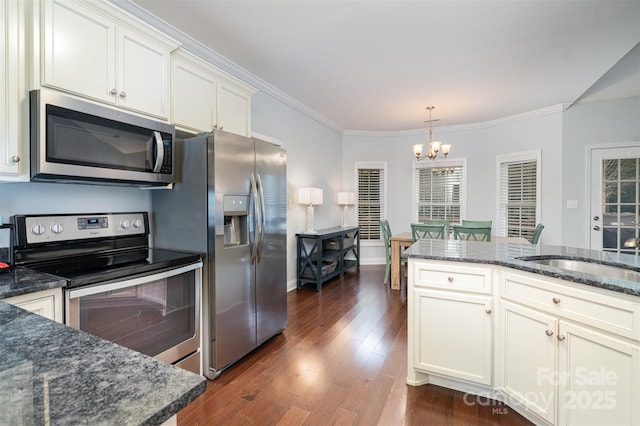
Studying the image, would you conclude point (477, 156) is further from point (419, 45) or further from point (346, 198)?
point (419, 45)

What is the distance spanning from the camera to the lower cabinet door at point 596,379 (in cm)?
Result: 128

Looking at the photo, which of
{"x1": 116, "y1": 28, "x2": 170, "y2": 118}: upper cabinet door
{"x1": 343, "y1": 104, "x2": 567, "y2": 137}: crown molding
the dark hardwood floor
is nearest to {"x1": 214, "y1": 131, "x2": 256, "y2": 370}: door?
the dark hardwood floor

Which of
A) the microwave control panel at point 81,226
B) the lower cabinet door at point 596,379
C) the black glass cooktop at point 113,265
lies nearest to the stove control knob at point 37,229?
the microwave control panel at point 81,226

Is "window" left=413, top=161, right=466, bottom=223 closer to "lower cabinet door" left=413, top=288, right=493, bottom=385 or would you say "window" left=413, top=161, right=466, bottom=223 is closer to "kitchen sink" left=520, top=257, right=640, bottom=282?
"kitchen sink" left=520, top=257, right=640, bottom=282

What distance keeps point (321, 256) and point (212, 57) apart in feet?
9.27

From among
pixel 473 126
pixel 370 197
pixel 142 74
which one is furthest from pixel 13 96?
pixel 473 126

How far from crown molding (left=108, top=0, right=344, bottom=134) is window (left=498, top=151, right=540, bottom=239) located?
3.47m

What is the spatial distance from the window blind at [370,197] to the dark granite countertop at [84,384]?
5623 millimetres

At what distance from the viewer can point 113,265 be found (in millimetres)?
1774

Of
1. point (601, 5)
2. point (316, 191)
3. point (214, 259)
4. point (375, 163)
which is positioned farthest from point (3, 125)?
point (375, 163)

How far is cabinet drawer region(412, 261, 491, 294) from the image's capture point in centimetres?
189

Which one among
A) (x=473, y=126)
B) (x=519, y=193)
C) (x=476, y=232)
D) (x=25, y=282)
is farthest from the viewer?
(x=473, y=126)

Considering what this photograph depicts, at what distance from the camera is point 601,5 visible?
2287mm

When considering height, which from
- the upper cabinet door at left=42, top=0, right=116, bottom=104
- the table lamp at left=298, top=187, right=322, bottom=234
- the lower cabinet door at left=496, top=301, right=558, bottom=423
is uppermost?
the upper cabinet door at left=42, top=0, right=116, bottom=104
